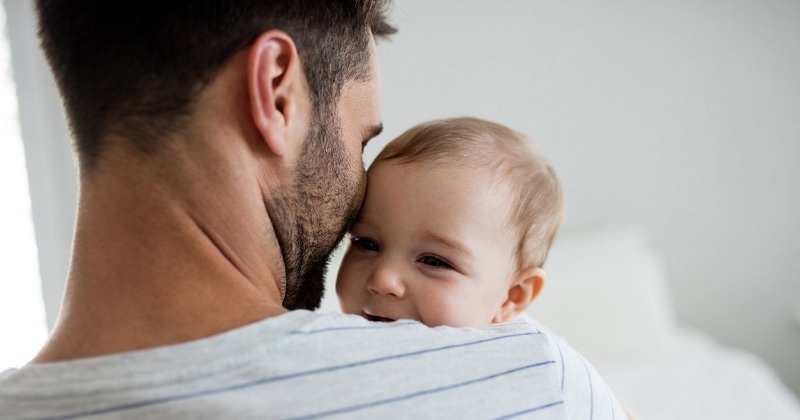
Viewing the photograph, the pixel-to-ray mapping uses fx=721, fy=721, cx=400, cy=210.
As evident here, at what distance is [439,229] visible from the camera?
3.92 ft

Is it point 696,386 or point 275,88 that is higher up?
point 275,88

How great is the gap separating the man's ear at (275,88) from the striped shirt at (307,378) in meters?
0.24

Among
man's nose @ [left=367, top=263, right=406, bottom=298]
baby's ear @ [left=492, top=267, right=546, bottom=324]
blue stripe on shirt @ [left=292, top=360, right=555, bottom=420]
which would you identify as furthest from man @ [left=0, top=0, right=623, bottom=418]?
baby's ear @ [left=492, top=267, right=546, bottom=324]

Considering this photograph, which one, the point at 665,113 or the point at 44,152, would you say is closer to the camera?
the point at 44,152

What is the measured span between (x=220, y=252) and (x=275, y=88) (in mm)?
210

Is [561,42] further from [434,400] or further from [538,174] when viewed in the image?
[434,400]

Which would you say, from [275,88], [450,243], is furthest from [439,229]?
[275,88]

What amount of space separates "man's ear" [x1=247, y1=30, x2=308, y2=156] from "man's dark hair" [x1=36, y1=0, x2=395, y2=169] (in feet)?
0.09

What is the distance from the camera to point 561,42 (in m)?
3.40

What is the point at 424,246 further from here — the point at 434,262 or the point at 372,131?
the point at 372,131

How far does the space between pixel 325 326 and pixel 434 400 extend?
0.14m

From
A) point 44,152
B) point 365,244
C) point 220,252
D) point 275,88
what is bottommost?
point 44,152

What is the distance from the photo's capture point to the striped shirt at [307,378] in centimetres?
70

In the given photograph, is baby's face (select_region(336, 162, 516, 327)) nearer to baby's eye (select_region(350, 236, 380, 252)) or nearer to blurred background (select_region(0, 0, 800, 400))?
baby's eye (select_region(350, 236, 380, 252))
